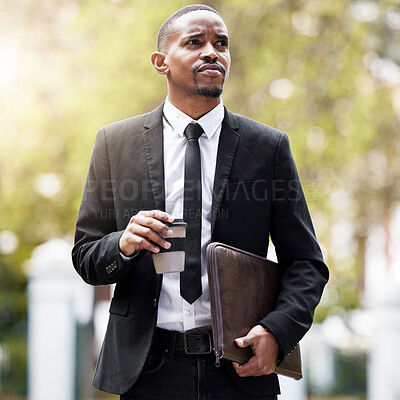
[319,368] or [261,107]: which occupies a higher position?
[261,107]

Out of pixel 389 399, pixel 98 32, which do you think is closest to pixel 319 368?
pixel 389 399

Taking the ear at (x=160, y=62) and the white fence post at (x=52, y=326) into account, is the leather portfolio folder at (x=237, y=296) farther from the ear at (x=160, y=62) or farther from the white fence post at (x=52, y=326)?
the white fence post at (x=52, y=326)

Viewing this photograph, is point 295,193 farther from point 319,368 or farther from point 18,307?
point 18,307

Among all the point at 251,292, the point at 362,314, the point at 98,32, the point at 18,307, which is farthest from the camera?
the point at 362,314

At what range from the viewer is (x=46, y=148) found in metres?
14.0

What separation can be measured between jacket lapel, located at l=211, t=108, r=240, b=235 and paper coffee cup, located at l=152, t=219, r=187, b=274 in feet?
0.82

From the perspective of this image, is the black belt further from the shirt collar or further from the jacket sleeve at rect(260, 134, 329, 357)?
the shirt collar

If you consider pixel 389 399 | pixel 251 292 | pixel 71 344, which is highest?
pixel 251 292

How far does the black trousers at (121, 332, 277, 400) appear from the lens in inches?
101

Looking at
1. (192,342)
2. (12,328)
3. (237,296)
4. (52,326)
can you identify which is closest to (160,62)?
(237,296)

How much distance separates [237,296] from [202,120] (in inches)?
26.7

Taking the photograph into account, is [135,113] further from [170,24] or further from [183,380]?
[183,380]

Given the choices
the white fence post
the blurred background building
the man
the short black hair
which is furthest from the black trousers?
the white fence post

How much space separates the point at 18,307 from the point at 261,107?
5696mm
